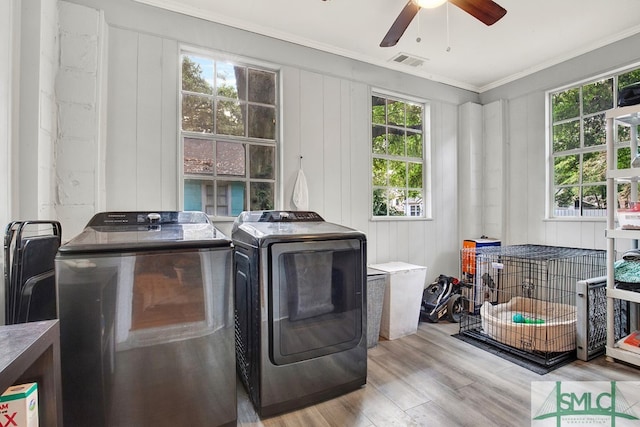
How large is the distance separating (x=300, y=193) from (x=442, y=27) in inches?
75.2

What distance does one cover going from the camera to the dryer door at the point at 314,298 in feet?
5.94

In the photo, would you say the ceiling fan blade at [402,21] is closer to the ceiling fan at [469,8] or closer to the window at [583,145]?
the ceiling fan at [469,8]

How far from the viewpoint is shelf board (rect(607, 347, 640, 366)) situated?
89.6 inches

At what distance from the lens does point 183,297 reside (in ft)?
4.93

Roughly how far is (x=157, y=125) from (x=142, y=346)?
5.65 feet

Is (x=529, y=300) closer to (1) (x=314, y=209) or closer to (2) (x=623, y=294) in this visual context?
(2) (x=623, y=294)

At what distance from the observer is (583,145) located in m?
3.36

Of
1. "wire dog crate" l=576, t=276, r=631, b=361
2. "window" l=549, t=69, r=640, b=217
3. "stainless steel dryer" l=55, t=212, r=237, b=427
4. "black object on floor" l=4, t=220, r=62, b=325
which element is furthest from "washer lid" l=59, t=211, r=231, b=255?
"window" l=549, t=69, r=640, b=217

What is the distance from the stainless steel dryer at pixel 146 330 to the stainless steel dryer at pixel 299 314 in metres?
0.23

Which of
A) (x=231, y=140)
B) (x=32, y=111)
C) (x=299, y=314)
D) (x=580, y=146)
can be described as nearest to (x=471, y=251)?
(x=580, y=146)

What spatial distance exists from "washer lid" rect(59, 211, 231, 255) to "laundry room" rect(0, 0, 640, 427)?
0.05 ft

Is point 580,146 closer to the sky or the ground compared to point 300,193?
closer to the sky

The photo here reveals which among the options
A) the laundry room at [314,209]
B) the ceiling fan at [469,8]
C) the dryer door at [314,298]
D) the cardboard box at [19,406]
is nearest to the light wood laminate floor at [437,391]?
the laundry room at [314,209]

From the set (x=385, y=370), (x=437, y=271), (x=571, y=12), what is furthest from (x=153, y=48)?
(x=437, y=271)
